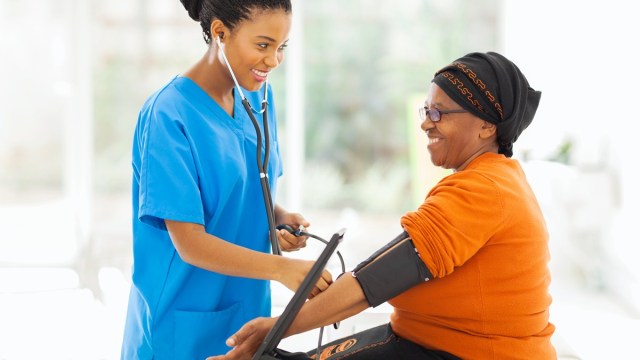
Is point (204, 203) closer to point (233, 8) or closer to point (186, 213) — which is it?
point (186, 213)

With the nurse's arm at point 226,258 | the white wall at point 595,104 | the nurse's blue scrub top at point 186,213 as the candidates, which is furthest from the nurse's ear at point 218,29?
the white wall at point 595,104

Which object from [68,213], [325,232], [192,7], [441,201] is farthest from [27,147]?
[441,201]

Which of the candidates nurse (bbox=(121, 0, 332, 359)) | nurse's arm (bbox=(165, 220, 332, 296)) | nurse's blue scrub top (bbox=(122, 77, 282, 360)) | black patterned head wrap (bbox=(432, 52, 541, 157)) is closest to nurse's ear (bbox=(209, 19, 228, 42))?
nurse (bbox=(121, 0, 332, 359))

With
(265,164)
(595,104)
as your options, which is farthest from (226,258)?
(595,104)

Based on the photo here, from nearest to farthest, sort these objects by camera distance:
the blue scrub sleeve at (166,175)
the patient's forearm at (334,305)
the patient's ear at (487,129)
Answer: the blue scrub sleeve at (166,175)
the patient's forearm at (334,305)
the patient's ear at (487,129)

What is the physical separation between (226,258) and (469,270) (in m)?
0.48

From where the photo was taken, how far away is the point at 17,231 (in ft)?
15.2

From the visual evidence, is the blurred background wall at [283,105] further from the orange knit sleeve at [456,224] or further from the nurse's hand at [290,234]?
the orange knit sleeve at [456,224]

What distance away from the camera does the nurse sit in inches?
52.4

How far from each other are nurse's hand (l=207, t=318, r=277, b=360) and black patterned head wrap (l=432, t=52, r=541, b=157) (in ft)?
2.04

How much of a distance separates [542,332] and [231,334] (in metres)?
0.65

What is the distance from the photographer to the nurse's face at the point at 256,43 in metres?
1.39

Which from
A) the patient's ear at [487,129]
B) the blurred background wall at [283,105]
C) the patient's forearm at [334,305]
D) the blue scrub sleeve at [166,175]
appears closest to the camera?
the blue scrub sleeve at [166,175]

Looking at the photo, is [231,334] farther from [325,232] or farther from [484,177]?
[325,232]
